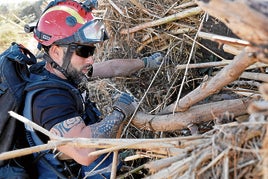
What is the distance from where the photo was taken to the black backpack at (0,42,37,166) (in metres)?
3.01

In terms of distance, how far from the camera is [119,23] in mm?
4137

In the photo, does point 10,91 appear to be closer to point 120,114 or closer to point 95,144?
point 120,114

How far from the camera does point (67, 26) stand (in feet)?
11.0

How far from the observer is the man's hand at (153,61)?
3.85 m

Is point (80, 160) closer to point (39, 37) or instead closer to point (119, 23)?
point (39, 37)

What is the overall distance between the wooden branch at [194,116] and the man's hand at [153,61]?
0.89 m

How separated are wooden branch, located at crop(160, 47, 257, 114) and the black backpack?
89 cm

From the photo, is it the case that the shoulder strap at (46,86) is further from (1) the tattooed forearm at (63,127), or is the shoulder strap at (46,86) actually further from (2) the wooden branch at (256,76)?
(2) the wooden branch at (256,76)

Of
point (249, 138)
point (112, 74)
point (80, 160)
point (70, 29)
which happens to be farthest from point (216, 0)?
point (112, 74)

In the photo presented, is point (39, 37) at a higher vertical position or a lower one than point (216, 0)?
lower

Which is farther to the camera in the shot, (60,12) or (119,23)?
A: (119,23)

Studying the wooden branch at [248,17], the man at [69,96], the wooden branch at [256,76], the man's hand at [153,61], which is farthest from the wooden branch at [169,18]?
the wooden branch at [248,17]

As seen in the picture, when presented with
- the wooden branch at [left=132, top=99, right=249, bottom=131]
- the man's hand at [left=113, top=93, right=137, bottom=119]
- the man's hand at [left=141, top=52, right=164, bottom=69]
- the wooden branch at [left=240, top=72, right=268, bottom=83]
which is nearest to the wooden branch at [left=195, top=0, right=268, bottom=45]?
the wooden branch at [left=132, top=99, right=249, bottom=131]

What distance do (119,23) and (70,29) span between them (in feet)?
2.78
